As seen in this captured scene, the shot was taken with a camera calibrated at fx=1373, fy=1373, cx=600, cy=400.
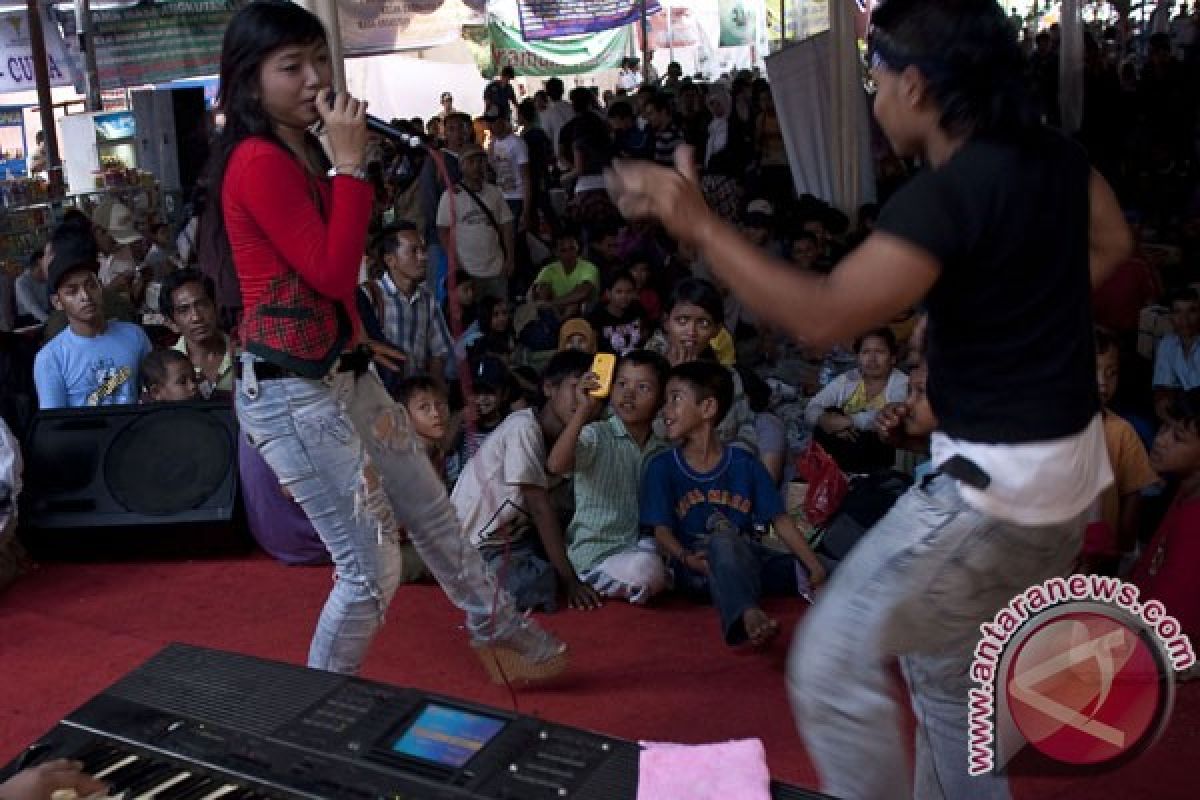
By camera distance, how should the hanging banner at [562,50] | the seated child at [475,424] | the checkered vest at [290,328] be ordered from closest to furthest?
the checkered vest at [290,328] → the seated child at [475,424] → the hanging banner at [562,50]

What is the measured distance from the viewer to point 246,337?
305 centimetres

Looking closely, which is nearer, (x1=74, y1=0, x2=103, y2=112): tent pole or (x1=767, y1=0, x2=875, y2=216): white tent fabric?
(x1=767, y1=0, x2=875, y2=216): white tent fabric

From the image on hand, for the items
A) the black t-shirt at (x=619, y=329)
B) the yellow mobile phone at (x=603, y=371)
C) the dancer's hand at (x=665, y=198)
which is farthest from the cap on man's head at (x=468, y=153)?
the dancer's hand at (x=665, y=198)

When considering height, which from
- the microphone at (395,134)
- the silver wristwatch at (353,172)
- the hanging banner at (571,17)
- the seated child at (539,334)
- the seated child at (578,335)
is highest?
the hanging banner at (571,17)

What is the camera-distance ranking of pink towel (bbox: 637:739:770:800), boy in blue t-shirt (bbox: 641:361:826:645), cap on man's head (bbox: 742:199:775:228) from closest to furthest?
pink towel (bbox: 637:739:770:800) → boy in blue t-shirt (bbox: 641:361:826:645) → cap on man's head (bbox: 742:199:775:228)

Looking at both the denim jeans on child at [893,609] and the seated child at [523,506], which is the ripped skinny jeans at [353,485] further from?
the denim jeans on child at [893,609]

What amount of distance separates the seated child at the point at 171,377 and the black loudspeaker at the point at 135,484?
21 cm

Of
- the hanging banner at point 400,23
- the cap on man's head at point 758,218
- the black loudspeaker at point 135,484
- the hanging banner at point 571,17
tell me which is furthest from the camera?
the hanging banner at point 571,17

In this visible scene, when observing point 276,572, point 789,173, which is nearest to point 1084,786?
point 276,572

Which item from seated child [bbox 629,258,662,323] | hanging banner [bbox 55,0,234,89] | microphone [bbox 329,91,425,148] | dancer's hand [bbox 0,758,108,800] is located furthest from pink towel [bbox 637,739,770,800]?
hanging banner [bbox 55,0,234,89]

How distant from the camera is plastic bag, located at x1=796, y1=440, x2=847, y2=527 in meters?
4.63

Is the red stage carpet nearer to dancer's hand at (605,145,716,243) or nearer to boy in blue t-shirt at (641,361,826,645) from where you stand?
boy in blue t-shirt at (641,361,826,645)

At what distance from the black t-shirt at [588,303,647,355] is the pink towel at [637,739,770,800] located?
478 cm

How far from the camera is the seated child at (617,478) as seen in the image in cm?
450
